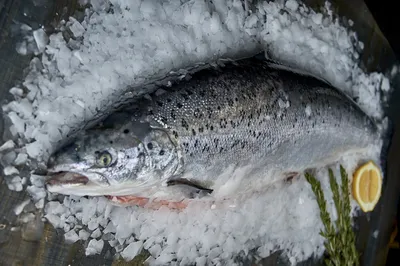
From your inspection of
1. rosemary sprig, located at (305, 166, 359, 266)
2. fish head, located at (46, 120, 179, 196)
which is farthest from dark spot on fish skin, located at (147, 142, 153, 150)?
rosemary sprig, located at (305, 166, 359, 266)

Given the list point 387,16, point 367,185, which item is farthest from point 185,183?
point 387,16

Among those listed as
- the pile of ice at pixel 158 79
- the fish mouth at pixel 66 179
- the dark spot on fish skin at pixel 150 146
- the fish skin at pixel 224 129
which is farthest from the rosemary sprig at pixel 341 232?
the fish mouth at pixel 66 179

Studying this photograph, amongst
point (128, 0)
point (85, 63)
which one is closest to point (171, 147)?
point (85, 63)

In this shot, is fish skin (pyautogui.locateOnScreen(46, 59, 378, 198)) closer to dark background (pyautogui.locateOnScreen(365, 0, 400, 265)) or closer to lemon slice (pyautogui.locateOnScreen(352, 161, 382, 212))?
lemon slice (pyautogui.locateOnScreen(352, 161, 382, 212))

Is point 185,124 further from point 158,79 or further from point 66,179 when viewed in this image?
point 66,179

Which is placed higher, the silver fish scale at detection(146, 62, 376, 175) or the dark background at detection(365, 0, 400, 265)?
the dark background at detection(365, 0, 400, 265)
